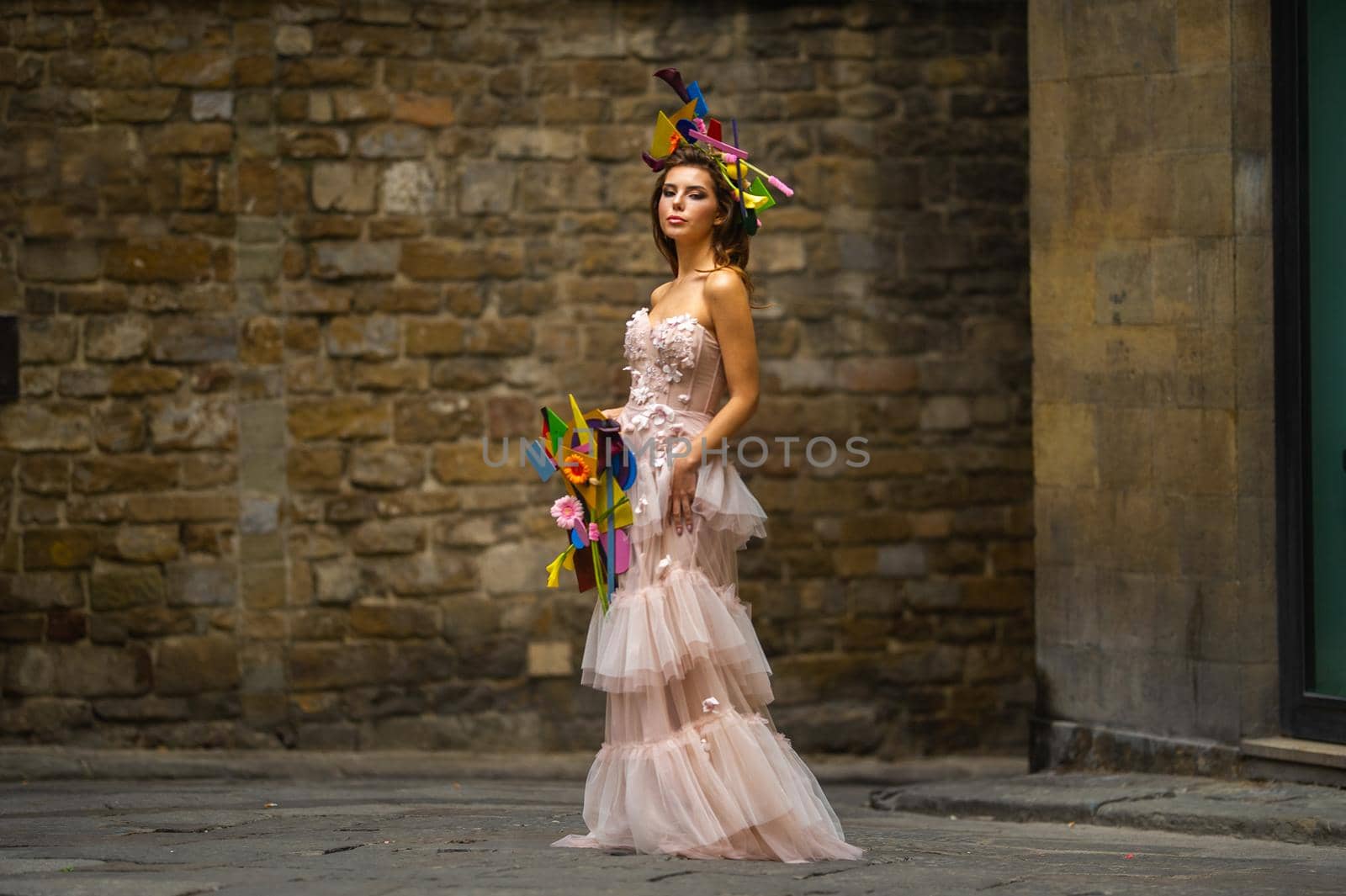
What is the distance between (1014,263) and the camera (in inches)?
390

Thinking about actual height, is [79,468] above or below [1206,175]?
below

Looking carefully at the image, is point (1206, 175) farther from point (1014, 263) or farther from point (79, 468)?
point (79, 468)

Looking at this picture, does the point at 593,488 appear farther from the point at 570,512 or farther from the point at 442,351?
the point at 442,351

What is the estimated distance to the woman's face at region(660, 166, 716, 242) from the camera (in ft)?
17.7

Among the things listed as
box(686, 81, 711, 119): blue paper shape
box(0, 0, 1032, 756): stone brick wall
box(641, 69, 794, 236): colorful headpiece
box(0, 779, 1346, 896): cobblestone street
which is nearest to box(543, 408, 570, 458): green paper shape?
box(641, 69, 794, 236): colorful headpiece

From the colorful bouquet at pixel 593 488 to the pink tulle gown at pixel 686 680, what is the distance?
0.15 ft

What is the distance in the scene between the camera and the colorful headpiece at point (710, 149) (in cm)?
546

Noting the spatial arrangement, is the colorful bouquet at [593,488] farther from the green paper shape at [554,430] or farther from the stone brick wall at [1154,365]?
the stone brick wall at [1154,365]

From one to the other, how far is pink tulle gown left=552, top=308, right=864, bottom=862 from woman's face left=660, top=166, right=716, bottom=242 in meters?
0.27

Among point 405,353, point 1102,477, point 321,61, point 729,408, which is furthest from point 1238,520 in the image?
point 321,61

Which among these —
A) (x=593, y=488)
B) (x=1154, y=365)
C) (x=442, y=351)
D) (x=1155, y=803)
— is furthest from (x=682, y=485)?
(x=442, y=351)

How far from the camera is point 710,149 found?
5.49m

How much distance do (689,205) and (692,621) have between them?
4.07ft

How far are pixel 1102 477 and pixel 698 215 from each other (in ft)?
9.30
